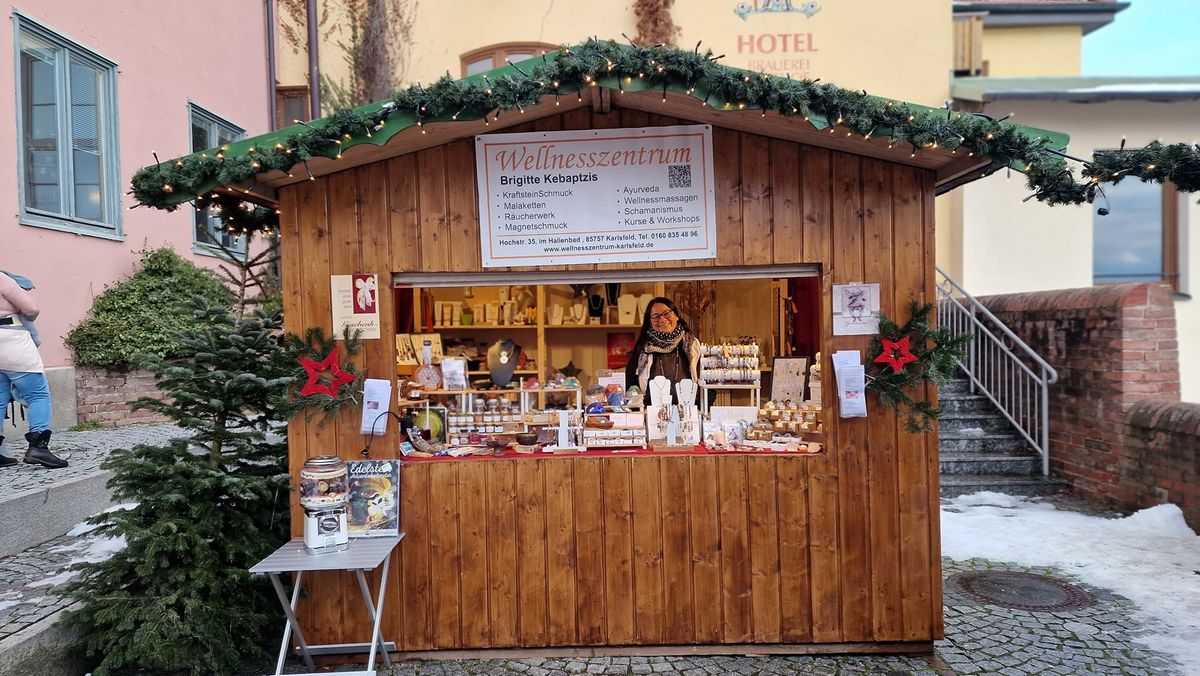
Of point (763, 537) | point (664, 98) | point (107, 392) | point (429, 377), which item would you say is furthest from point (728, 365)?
point (107, 392)

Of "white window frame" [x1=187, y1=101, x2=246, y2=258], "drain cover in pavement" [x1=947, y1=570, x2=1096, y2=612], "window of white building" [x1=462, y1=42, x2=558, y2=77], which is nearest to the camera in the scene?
"drain cover in pavement" [x1=947, y1=570, x2=1096, y2=612]

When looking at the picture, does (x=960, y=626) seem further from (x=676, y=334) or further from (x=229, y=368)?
(x=229, y=368)

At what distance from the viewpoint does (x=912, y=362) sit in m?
3.87

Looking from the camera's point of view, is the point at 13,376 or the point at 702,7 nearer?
the point at 13,376

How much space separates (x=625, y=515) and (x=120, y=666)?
2.69 metres

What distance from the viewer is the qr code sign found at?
3.92 meters

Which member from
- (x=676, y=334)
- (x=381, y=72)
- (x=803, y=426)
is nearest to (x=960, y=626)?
(x=803, y=426)

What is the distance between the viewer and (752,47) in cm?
1102

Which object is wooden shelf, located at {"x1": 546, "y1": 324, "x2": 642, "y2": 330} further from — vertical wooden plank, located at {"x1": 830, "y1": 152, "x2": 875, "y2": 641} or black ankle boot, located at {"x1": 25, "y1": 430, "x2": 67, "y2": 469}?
black ankle boot, located at {"x1": 25, "y1": 430, "x2": 67, "y2": 469}

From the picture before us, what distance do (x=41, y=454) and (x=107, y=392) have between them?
2.28 metres

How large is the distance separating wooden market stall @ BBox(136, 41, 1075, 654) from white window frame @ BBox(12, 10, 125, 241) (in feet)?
15.7

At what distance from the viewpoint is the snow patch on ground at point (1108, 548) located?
449 cm

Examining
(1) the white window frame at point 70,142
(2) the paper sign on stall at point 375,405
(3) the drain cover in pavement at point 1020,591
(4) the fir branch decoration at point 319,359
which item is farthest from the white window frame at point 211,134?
(3) the drain cover in pavement at point 1020,591

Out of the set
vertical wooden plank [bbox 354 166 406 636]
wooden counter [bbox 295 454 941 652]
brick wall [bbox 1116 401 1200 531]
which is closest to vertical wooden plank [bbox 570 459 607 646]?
wooden counter [bbox 295 454 941 652]
